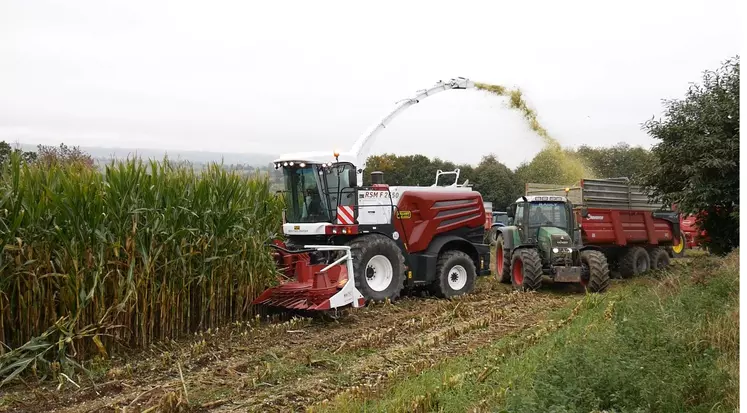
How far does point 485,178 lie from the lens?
43719 mm

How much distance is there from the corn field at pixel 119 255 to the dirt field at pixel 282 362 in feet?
1.36

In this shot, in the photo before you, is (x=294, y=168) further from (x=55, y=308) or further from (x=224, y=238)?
(x=55, y=308)

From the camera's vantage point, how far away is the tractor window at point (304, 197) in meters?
10.4

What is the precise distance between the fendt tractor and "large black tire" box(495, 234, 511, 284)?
5.03 feet

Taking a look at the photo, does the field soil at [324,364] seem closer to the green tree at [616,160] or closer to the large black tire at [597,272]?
the large black tire at [597,272]

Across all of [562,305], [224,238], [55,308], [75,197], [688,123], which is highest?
[688,123]

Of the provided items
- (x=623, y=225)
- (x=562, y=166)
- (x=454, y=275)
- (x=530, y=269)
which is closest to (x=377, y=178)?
(x=454, y=275)

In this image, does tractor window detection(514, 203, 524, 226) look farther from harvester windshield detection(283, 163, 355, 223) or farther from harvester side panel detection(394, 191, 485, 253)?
harvester windshield detection(283, 163, 355, 223)

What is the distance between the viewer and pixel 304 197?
10414mm

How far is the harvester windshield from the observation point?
10352 millimetres

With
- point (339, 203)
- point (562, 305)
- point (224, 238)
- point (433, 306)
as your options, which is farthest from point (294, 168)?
point (562, 305)

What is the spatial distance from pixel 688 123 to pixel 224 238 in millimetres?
8613

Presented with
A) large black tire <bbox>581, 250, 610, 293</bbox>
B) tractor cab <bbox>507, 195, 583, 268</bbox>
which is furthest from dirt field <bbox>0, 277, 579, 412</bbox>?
tractor cab <bbox>507, 195, 583, 268</bbox>

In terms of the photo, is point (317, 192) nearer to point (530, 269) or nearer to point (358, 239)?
point (358, 239)
